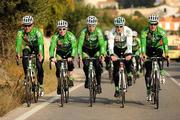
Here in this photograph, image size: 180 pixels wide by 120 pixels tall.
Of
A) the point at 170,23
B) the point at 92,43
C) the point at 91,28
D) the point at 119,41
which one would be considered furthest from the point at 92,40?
the point at 170,23

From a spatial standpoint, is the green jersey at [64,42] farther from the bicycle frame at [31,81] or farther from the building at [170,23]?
the building at [170,23]

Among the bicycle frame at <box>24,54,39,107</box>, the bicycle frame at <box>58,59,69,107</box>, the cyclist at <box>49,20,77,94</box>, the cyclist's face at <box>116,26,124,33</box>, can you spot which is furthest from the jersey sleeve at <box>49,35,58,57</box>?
the cyclist's face at <box>116,26,124,33</box>

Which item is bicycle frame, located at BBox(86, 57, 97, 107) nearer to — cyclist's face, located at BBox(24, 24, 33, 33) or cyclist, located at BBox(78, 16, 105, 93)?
cyclist, located at BBox(78, 16, 105, 93)

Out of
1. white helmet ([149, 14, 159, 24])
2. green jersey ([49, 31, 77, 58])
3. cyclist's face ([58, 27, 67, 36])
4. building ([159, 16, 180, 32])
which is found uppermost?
building ([159, 16, 180, 32])

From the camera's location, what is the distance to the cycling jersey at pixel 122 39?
1396 cm

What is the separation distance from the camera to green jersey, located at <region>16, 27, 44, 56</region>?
1401 centimetres

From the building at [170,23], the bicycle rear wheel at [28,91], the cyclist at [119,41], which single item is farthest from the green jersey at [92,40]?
the building at [170,23]

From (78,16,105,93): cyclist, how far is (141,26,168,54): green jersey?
3.35 feet

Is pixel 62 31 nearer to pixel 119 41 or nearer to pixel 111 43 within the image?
pixel 111 43

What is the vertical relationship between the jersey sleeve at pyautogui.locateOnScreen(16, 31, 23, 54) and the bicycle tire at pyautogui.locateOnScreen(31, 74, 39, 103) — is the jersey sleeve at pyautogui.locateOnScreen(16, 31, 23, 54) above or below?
above

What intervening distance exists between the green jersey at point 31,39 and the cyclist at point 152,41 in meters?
2.30

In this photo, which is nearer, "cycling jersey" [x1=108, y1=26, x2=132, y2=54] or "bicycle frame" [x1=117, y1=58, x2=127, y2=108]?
"bicycle frame" [x1=117, y1=58, x2=127, y2=108]

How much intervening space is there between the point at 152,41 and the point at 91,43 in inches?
57.4

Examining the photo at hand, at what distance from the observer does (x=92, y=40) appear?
567 inches
